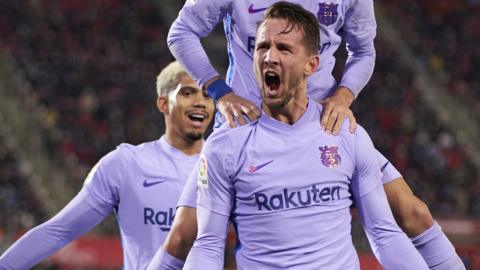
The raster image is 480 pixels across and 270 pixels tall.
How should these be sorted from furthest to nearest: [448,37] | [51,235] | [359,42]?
1. [448,37]
2. [51,235]
3. [359,42]

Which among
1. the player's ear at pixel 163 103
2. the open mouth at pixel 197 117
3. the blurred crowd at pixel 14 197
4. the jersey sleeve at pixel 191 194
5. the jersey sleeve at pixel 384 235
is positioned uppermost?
the player's ear at pixel 163 103

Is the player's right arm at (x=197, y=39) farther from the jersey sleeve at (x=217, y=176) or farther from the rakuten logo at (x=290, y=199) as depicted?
the rakuten logo at (x=290, y=199)

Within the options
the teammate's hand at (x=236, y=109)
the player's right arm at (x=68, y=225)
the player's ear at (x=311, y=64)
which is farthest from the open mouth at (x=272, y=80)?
the player's right arm at (x=68, y=225)

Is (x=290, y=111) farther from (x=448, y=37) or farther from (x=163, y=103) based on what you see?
(x=448, y=37)

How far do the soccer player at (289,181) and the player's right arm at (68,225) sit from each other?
141 cm

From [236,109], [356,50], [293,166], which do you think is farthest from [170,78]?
[293,166]

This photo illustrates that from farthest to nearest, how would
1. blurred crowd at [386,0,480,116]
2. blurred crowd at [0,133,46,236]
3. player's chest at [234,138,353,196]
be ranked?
blurred crowd at [386,0,480,116]
blurred crowd at [0,133,46,236]
player's chest at [234,138,353,196]

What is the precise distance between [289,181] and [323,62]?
2.55 ft

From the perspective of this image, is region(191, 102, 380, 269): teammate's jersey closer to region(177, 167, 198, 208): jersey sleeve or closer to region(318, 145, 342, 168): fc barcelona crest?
region(318, 145, 342, 168): fc barcelona crest

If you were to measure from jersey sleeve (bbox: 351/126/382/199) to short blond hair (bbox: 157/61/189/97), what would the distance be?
5.83 feet

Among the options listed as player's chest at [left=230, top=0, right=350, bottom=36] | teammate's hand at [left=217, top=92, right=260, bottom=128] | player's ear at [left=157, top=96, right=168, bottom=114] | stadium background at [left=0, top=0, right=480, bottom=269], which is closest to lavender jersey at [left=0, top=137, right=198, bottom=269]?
player's ear at [left=157, top=96, right=168, bottom=114]

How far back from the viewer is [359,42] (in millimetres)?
4652

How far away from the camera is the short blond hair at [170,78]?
564cm

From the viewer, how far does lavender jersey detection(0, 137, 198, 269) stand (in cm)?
518
